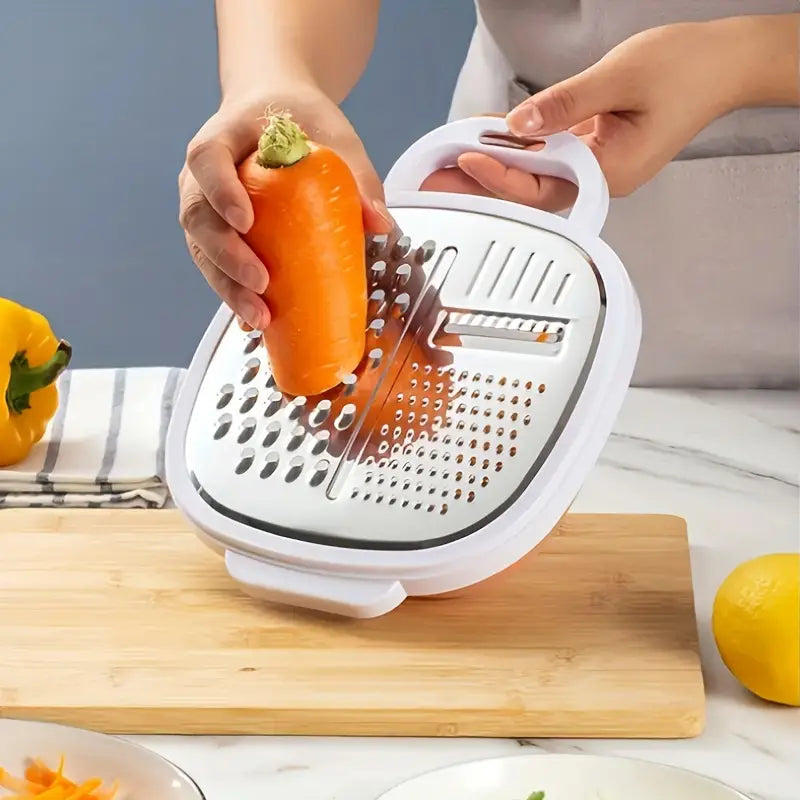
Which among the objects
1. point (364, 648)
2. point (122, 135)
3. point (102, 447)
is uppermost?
point (364, 648)

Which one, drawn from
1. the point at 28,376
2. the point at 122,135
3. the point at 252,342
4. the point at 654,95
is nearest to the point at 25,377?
the point at 28,376

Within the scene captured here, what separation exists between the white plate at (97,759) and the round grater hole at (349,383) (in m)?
0.24

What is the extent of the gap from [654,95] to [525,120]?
0.16 meters

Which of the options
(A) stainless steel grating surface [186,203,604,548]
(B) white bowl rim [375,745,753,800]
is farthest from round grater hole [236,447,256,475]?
(B) white bowl rim [375,745,753,800]

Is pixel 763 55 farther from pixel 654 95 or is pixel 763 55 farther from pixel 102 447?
pixel 102 447

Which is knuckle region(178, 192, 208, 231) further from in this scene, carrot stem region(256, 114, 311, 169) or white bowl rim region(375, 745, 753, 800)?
white bowl rim region(375, 745, 753, 800)

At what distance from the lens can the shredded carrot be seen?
23.1 inches

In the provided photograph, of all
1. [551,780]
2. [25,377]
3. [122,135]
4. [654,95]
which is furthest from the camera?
[122,135]

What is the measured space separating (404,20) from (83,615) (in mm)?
1202

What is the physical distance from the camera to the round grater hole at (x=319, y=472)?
73 cm

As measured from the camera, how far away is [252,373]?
802mm

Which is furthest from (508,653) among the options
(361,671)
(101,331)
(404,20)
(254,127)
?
(101,331)

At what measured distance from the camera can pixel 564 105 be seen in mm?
826

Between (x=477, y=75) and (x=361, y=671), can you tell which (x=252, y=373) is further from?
(x=477, y=75)
